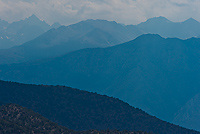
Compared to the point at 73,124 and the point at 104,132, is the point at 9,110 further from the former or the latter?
the point at 73,124

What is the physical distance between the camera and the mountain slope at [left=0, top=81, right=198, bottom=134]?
285 feet

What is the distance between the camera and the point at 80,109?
92438 mm

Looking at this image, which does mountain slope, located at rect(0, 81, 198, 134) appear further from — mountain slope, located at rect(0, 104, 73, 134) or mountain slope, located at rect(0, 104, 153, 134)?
mountain slope, located at rect(0, 104, 153, 134)

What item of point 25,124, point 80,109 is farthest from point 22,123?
point 80,109

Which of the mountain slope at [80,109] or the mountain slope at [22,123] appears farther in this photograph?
the mountain slope at [80,109]

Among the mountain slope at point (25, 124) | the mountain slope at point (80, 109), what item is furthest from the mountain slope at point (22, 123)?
the mountain slope at point (80, 109)

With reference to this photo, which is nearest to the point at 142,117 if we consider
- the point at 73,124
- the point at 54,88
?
the point at 73,124

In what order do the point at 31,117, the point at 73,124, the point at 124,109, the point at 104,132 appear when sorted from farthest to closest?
the point at 124,109 < the point at 73,124 < the point at 31,117 < the point at 104,132

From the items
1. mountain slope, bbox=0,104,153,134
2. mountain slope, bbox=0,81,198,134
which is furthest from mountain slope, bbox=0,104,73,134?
mountain slope, bbox=0,81,198,134

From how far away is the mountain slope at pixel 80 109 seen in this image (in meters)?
87.0

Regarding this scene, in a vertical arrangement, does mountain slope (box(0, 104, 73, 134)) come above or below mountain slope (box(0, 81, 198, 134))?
below

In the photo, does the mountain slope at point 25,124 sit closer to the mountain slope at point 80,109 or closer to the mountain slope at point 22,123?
the mountain slope at point 22,123

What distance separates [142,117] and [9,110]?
44335 mm

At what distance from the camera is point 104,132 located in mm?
56500
